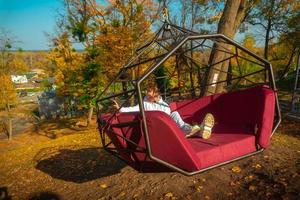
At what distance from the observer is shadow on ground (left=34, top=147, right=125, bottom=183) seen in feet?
19.7

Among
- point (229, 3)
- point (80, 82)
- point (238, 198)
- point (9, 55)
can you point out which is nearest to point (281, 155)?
point (238, 198)

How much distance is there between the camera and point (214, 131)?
4.66 metres

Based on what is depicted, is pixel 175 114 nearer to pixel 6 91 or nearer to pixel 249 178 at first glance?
pixel 249 178

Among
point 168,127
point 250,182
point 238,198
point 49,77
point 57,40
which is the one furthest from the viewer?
point 49,77

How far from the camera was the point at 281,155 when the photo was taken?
6.16m

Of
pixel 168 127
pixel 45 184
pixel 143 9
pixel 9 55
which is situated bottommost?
pixel 45 184

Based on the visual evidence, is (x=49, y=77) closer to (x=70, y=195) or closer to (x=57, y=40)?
(x=57, y=40)

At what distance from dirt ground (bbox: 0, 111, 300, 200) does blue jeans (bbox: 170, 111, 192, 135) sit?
1071 millimetres

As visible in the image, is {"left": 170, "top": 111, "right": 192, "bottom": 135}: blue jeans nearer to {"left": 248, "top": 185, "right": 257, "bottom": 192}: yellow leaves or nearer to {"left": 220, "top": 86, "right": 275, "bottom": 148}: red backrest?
{"left": 220, "top": 86, "right": 275, "bottom": 148}: red backrest

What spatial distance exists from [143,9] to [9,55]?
951 cm

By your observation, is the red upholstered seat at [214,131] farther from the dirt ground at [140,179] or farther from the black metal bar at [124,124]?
the dirt ground at [140,179]

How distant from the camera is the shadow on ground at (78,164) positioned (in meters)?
6.02

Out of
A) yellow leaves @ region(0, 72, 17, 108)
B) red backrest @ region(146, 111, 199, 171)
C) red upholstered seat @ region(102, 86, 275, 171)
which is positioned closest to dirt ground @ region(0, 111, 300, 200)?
red upholstered seat @ region(102, 86, 275, 171)

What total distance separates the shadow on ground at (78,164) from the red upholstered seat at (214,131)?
7.55 feet
